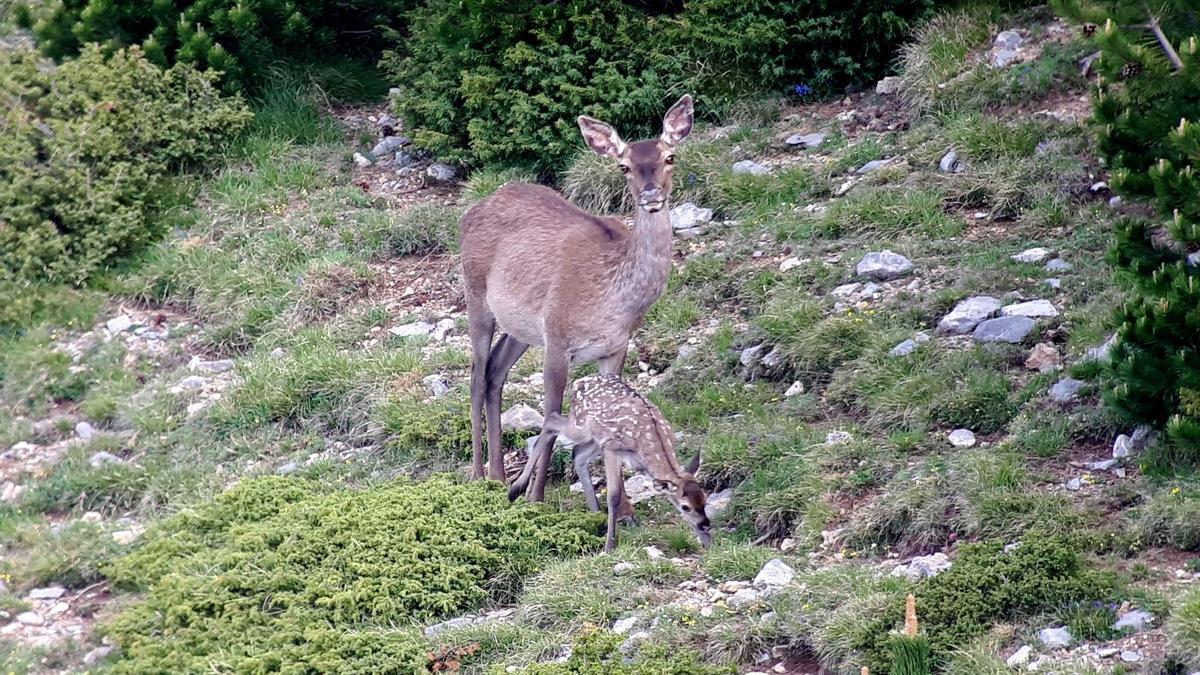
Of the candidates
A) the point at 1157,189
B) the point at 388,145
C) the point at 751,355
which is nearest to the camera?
the point at 1157,189

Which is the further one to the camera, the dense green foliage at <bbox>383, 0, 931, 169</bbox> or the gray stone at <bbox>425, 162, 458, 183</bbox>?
the gray stone at <bbox>425, 162, 458, 183</bbox>

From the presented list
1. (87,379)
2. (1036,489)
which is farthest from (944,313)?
(87,379)

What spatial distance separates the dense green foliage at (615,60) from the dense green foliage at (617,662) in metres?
6.72

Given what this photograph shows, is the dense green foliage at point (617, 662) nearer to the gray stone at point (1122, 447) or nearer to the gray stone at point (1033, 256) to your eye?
the gray stone at point (1122, 447)

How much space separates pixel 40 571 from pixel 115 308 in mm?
3885

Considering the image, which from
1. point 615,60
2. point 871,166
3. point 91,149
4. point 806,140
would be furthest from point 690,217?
point 91,149

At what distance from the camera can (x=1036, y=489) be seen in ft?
26.2

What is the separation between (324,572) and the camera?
8.35m

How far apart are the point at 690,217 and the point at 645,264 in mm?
3382

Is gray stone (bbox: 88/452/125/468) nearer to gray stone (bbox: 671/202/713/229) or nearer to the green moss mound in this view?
the green moss mound

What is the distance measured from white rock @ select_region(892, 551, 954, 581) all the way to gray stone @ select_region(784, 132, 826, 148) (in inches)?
224

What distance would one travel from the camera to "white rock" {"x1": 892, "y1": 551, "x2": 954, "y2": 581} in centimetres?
747

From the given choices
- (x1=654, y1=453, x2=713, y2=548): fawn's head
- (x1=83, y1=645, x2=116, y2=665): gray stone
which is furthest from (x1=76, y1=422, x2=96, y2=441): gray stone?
(x1=654, y1=453, x2=713, y2=548): fawn's head

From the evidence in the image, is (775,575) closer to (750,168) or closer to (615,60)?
(750,168)
